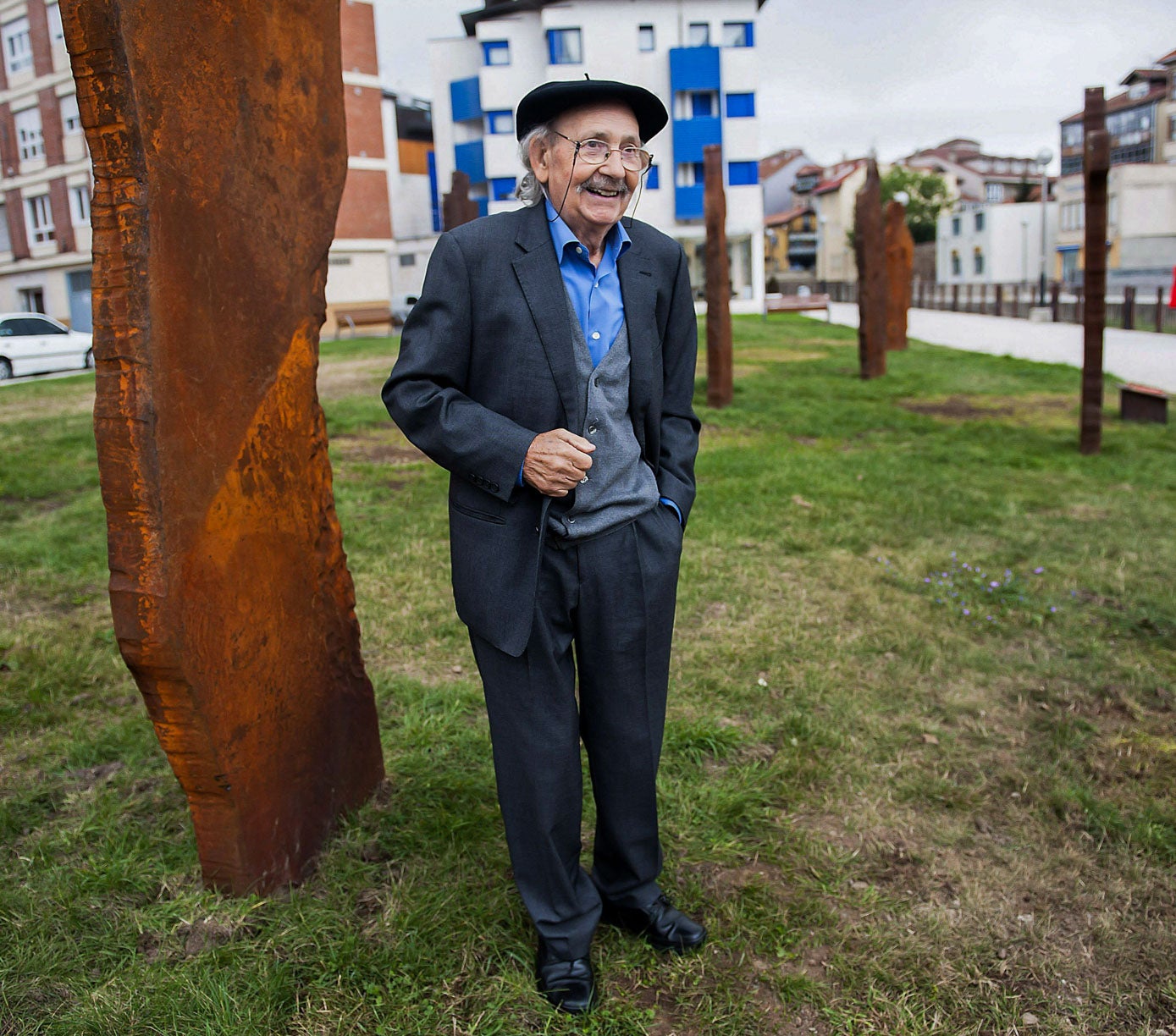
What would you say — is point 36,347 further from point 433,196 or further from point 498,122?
point 433,196

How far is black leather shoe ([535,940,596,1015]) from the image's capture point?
242cm

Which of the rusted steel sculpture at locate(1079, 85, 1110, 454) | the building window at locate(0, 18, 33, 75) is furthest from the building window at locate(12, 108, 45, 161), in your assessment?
the rusted steel sculpture at locate(1079, 85, 1110, 454)

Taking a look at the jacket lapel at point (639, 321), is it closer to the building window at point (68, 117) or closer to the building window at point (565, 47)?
the building window at point (68, 117)

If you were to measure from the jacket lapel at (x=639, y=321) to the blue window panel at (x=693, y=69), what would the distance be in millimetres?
39231

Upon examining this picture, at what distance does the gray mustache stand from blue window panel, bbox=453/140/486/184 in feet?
132

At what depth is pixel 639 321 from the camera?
2.37 metres

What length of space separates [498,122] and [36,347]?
2355 cm

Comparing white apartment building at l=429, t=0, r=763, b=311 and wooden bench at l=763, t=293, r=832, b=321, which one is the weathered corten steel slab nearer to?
wooden bench at l=763, t=293, r=832, b=321

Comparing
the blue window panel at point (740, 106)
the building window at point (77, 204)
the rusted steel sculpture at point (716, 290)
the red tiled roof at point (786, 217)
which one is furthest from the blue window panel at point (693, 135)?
the red tiled roof at point (786, 217)

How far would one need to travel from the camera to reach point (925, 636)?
4.73 metres

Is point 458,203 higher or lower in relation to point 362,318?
higher

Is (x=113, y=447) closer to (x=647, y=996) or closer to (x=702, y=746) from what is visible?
(x=647, y=996)

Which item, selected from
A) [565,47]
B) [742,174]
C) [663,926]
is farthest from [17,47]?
[663,926]

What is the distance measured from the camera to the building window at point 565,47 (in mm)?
38031
